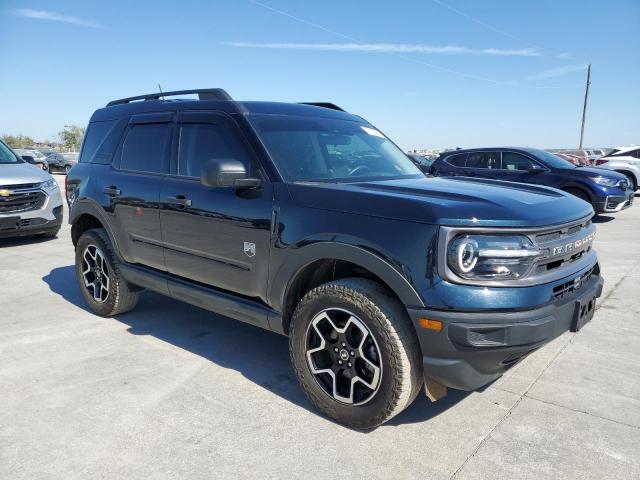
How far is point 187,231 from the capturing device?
367 cm

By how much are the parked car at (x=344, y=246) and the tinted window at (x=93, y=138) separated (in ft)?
1.31

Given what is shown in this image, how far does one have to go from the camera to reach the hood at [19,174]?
7.85 m

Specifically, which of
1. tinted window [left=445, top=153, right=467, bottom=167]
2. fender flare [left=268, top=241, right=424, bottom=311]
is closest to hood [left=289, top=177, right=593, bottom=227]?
fender flare [left=268, top=241, right=424, bottom=311]

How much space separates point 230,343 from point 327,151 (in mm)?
1747

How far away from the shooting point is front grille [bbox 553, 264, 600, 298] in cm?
261

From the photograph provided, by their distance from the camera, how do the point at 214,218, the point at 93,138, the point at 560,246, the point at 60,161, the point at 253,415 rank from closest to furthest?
the point at 560,246, the point at 253,415, the point at 214,218, the point at 93,138, the point at 60,161

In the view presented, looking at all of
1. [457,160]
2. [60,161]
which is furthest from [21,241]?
[60,161]

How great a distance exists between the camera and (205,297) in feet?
11.9

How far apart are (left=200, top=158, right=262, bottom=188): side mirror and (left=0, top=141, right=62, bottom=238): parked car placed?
629cm

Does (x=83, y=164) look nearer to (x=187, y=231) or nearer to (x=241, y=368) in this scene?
(x=187, y=231)

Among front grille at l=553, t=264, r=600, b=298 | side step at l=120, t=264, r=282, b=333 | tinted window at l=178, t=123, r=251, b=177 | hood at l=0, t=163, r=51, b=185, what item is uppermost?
tinted window at l=178, t=123, r=251, b=177

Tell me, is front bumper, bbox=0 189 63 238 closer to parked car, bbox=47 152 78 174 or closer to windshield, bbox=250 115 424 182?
windshield, bbox=250 115 424 182

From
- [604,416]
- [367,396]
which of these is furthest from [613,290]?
[367,396]

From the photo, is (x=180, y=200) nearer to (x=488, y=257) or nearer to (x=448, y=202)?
(x=448, y=202)
